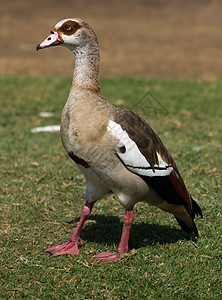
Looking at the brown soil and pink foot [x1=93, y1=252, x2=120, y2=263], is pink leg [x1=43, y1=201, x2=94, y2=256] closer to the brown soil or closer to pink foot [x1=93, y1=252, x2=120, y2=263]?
pink foot [x1=93, y1=252, x2=120, y2=263]

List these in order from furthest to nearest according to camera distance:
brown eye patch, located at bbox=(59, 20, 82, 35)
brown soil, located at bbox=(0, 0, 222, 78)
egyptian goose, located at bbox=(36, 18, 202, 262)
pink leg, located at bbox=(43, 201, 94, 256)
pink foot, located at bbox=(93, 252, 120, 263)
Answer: brown soil, located at bbox=(0, 0, 222, 78) → pink leg, located at bbox=(43, 201, 94, 256) → pink foot, located at bbox=(93, 252, 120, 263) → brown eye patch, located at bbox=(59, 20, 82, 35) → egyptian goose, located at bbox=(36, 18, 202, 262)

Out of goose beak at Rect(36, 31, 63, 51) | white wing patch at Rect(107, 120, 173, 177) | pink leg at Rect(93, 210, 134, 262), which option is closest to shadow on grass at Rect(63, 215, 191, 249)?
pink leg at Rect(93, 210, 134, 262)

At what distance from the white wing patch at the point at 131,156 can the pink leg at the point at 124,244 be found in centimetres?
39

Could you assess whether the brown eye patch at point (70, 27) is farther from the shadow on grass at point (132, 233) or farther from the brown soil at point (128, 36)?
the brown soil at point (128, 36)

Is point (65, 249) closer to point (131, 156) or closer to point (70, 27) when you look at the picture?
point (131, 156)

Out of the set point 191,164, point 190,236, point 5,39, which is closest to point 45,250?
point 190,236

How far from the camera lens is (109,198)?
4.74 meters

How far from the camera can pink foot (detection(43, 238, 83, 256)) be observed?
362 cm

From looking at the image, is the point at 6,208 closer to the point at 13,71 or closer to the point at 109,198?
the point at 109,198

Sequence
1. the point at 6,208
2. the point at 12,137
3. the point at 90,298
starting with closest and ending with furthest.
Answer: the point at 90,298 < the point at 6,208 < the point at 12,137

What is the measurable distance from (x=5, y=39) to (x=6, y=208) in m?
10.9

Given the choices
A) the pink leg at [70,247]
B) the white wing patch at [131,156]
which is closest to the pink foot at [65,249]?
the pink leg at [70,247]

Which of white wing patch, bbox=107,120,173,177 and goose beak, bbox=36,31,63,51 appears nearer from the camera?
white wing patch, bbox=107,120,173,177

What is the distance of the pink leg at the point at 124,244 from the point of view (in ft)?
11.6
